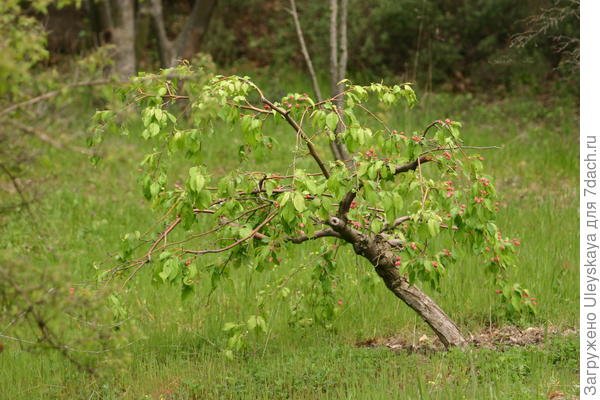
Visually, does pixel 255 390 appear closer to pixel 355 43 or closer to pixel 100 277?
pixel 100 277

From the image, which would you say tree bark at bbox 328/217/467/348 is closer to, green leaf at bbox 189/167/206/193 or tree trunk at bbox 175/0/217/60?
green leaf at bbox 189/167/206/193

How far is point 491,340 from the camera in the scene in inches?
278

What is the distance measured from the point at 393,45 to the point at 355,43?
0.77 m

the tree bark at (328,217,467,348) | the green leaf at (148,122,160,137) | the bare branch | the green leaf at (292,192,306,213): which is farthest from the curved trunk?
the green leaf at (148,122,160,137)

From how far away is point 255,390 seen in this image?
20.4 ft

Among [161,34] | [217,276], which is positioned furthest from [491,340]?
[161,34]

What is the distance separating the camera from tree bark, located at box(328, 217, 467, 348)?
6.18 metres

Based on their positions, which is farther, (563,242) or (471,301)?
(563,242)

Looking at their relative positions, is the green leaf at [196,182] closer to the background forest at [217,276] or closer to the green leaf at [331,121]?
the background forest at [217,276]

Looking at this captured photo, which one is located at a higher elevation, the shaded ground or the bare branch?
the bare branch

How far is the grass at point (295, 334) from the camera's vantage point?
5.89 metres

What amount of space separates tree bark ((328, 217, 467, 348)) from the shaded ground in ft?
0.82

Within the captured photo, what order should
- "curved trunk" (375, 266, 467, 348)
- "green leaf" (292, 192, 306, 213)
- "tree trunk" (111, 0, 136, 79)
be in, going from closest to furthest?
"green leaf" (292, 192, 306, 213) → "curved trunk" (375, 266, 467, 348) → "tree trunk" (111, 0, 136, 79)
